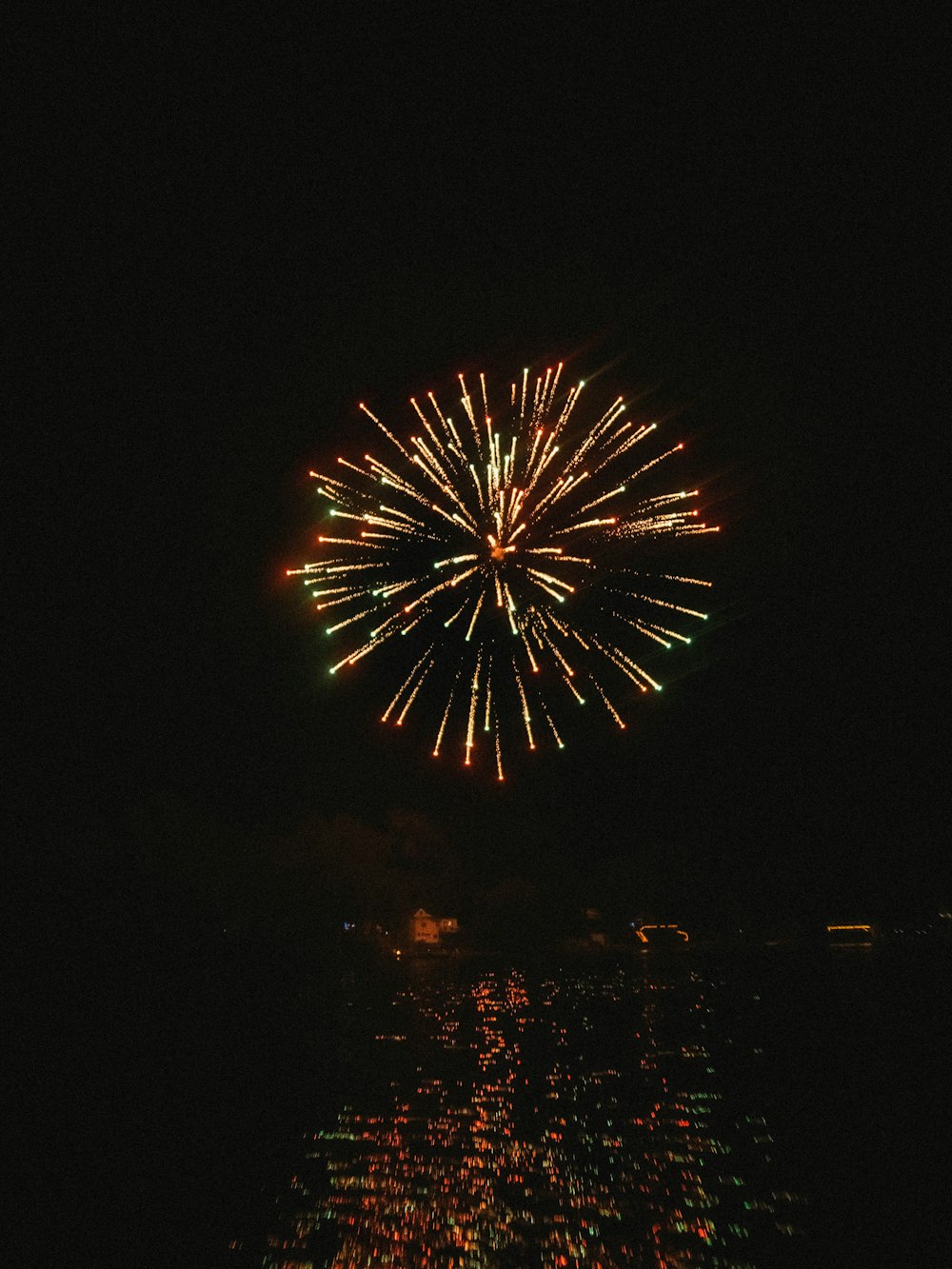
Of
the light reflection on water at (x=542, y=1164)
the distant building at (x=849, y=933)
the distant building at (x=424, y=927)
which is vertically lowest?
the light reflection on water at (x=542, y=1164)

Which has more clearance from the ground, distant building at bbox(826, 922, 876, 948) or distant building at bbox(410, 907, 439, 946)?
distant building at bbox(410, 907, 439, 946)

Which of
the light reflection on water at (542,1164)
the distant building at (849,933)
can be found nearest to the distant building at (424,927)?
the distant building at (849,933)

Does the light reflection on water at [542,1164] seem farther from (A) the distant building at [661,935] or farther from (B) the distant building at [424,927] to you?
(A) the distant building at [661,935]

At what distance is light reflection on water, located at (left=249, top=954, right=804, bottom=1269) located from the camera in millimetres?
6270

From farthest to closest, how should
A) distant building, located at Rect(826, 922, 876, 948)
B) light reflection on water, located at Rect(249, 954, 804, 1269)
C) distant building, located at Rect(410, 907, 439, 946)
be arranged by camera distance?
distant building, located at Rect(410, 907, 439, 946), distant building, located at Rect(826, 922, 876, 948), light reflection on water, located at Rect(249, 954, 804, 1269)

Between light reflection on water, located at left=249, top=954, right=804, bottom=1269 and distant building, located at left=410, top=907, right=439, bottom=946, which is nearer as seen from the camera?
light reflection on water, located at left=249, top=954, right=804, bottom=1269

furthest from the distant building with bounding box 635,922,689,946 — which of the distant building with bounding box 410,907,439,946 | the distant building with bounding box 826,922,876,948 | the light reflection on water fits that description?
the light reflection on water

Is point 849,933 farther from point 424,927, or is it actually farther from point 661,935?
point 424,927

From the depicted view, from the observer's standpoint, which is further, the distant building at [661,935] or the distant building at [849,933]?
the distant building at [661,935]

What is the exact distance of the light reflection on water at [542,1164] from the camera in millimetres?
6270

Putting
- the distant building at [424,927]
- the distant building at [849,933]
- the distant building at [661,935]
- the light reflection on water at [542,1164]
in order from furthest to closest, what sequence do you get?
the distant building at [424,927], the distant building at [661,935], the distant building at [849,933], the light reflection on water at [542,1164]

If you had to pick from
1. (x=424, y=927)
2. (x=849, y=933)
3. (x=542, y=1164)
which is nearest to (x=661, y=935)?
(x=849, y=933)

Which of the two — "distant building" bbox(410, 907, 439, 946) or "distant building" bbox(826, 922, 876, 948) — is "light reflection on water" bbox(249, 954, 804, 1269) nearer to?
"distant building" bbox(826, 922, 876, 948)

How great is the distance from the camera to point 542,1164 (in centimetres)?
834
